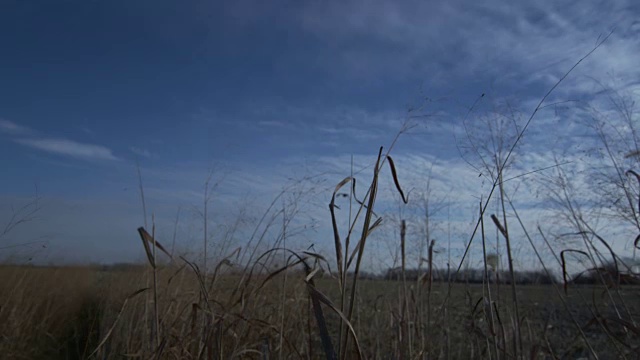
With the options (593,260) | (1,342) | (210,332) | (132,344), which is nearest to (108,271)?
(1,342)

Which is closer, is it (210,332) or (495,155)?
(210,332)

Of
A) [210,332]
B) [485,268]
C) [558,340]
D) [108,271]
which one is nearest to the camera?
[210,332]

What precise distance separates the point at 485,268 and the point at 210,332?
→ 124cm

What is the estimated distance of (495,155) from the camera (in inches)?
85.1

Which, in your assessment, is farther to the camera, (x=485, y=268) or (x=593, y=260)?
(x=593, y=260)

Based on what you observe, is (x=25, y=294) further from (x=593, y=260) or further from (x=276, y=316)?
(x=593, y=260)

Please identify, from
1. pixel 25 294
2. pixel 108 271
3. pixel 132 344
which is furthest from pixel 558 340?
pixel 108 271

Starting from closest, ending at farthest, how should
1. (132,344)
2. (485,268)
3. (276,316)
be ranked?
(485,268) < (132,344) < (276,316)

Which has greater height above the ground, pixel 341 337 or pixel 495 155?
pixel 495 155

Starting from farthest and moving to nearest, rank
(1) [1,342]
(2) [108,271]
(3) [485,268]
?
(2) [108,271], (1) [1,342], (3) [485,268]

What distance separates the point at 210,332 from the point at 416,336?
5.87 ft

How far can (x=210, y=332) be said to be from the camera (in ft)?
6.06

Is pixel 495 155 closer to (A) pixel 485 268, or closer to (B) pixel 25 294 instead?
(A) pixel 485 268

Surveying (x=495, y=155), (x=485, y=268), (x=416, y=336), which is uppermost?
(x=495, y=155)
